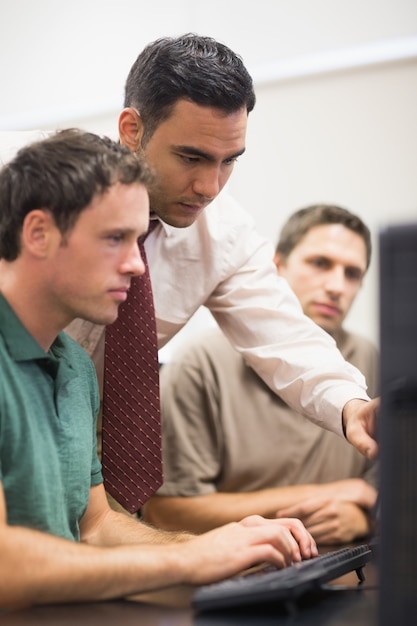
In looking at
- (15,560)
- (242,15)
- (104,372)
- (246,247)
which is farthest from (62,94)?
(15,560)

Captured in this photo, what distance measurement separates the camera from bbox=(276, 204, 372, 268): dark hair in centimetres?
251

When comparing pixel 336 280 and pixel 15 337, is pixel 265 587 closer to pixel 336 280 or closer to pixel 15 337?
pixel 15 337

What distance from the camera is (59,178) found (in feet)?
3.80

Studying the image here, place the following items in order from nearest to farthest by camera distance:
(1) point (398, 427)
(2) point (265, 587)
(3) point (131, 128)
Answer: (1) point (398, 427) → (2) point (265, 587) → (3) point (131, 128)

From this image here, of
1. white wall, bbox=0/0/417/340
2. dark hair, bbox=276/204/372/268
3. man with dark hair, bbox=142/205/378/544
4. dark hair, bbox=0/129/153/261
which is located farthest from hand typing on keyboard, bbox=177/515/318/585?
white wall, bbox=0/0/417/340

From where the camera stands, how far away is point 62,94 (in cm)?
339

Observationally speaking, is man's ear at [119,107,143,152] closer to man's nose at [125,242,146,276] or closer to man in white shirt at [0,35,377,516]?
man in white shirt at [0,35,377,516]

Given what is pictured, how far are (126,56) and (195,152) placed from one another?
1851mm

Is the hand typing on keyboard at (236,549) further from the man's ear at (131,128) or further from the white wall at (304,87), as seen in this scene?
the white wall at (304,87)

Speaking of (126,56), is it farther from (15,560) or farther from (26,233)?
(15,560)

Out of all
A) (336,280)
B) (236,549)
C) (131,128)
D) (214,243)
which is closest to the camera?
(236,549)

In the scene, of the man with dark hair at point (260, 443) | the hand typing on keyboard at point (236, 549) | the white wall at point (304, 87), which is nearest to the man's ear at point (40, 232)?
the hand typing on keyboard at point (236, 549)

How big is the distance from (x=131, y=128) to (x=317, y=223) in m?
0.97

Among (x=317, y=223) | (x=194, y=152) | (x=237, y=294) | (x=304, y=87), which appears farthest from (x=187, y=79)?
(x=304, y=87)
